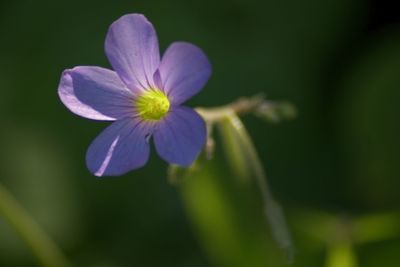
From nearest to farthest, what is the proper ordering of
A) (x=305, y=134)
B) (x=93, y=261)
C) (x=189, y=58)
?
(x=189, y=58), (x=93, y=261), (x=305, y=134)

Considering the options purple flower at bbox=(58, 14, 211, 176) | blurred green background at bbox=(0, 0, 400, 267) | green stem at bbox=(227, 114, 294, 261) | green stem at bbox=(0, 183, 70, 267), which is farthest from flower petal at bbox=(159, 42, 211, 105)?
blurred green background at bbox=(0, 0, 400, 267)

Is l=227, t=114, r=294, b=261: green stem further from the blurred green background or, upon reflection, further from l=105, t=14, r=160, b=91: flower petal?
the blurred green background

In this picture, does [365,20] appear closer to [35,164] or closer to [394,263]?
[394,263]

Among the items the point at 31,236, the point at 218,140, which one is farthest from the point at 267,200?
the point at 218,140

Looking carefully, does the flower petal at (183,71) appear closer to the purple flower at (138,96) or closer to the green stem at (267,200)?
the purple flower at (138,96)

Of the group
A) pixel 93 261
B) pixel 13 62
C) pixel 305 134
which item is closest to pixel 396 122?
pixel 305 134

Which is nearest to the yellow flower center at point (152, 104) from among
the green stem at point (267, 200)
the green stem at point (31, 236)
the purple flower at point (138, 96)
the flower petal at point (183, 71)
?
the purple flower at point (138, 96)

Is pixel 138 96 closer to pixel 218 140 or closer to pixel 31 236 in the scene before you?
pixel 31 236
